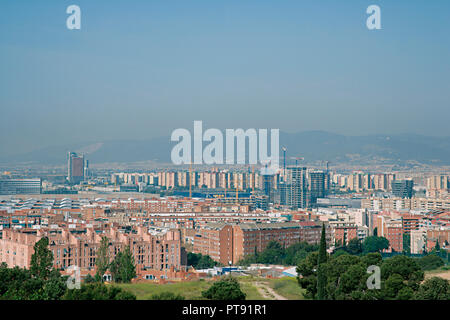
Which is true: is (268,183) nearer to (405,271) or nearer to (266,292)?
(266,292)

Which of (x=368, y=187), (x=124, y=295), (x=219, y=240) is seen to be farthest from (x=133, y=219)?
(x=368, y=187)

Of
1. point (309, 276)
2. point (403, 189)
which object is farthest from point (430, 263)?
point (403, 189)

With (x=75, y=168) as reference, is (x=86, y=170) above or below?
below

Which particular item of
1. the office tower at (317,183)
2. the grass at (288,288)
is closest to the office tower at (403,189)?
the office tower at (317,183)

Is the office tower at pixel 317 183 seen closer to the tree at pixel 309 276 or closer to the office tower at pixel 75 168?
the office tower at pixel 75 168

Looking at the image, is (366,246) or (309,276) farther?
(366,246)
